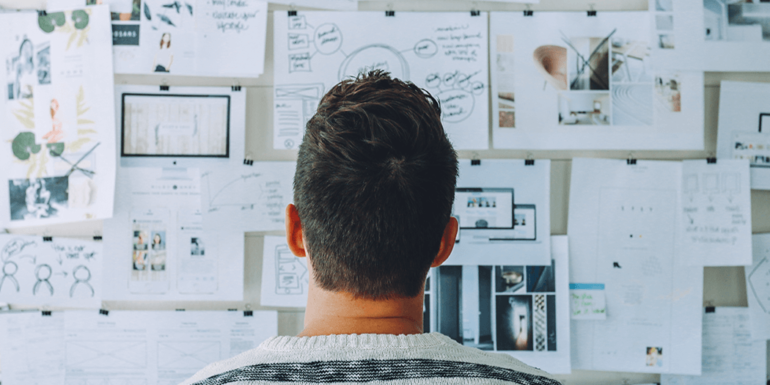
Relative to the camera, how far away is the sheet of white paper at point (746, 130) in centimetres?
110

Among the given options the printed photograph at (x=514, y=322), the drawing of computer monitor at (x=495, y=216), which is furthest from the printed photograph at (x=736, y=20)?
the printed photograph at (x=514, y=322)

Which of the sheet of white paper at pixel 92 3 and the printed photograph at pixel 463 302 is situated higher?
the sheet of white paper at pixel 92 3

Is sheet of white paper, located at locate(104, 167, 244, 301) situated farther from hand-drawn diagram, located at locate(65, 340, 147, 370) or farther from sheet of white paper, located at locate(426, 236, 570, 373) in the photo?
sheet of white paper, located at locate(426, 236, 570, 373)

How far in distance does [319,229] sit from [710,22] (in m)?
1.12

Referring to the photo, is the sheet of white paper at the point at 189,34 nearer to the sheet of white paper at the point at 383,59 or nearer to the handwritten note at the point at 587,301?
the sheet of white paper at the point at 383,59

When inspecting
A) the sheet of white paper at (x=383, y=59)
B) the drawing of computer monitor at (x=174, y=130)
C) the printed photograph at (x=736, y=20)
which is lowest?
the drawing of computer monitor at (x=174, y=130)

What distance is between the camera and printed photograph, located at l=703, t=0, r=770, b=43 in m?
1.10

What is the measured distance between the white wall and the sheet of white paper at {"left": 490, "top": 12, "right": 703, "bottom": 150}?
0.03 metres

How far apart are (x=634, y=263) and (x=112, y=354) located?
128 cm

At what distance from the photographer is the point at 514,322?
1.10 metres

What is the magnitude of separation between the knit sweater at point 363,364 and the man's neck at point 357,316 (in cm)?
3

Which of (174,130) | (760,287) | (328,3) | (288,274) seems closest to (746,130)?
(760,287)

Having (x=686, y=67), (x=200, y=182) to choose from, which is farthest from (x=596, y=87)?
(x=200, y=182)

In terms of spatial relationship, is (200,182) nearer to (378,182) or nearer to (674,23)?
(378,182)
